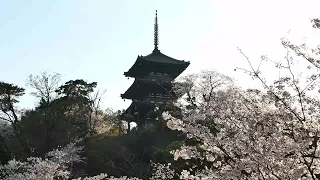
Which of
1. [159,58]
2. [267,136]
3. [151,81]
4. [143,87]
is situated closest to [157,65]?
[159,58]

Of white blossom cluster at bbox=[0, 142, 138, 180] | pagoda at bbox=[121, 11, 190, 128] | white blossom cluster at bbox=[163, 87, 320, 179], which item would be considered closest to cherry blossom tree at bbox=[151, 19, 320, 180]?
white blossom cluster at bbox=[163, 87, 320, 179]

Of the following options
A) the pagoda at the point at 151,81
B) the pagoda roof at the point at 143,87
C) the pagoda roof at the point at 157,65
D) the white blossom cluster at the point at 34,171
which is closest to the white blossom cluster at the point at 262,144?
the white blossom cluster at the point at 34,171

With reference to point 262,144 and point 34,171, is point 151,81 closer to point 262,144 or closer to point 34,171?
point 34,171

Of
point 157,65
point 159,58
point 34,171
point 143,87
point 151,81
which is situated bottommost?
point 34,171

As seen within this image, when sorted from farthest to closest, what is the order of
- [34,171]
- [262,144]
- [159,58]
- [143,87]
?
[159,58], [143,87], [34,171], [262,144]

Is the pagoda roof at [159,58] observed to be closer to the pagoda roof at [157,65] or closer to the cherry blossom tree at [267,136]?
the pagoda roof at [157,65]

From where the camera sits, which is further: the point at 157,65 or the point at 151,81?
the point at 157,65

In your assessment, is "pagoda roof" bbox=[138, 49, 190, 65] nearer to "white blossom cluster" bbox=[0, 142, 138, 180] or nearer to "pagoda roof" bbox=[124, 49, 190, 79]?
"pagoda roof" bbox=[124, 49, 190, 79]

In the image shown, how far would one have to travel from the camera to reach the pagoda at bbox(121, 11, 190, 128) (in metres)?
31.5

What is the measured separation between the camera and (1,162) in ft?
63.2

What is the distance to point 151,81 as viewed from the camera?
3167 centimetres

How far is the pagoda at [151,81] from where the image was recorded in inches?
1241

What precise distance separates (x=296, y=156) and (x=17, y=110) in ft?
76.6

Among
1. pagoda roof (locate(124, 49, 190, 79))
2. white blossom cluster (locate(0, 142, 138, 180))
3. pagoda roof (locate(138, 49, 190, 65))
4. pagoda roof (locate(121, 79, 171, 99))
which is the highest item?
pagoda roof (locate(138, 49, 190, 65))
